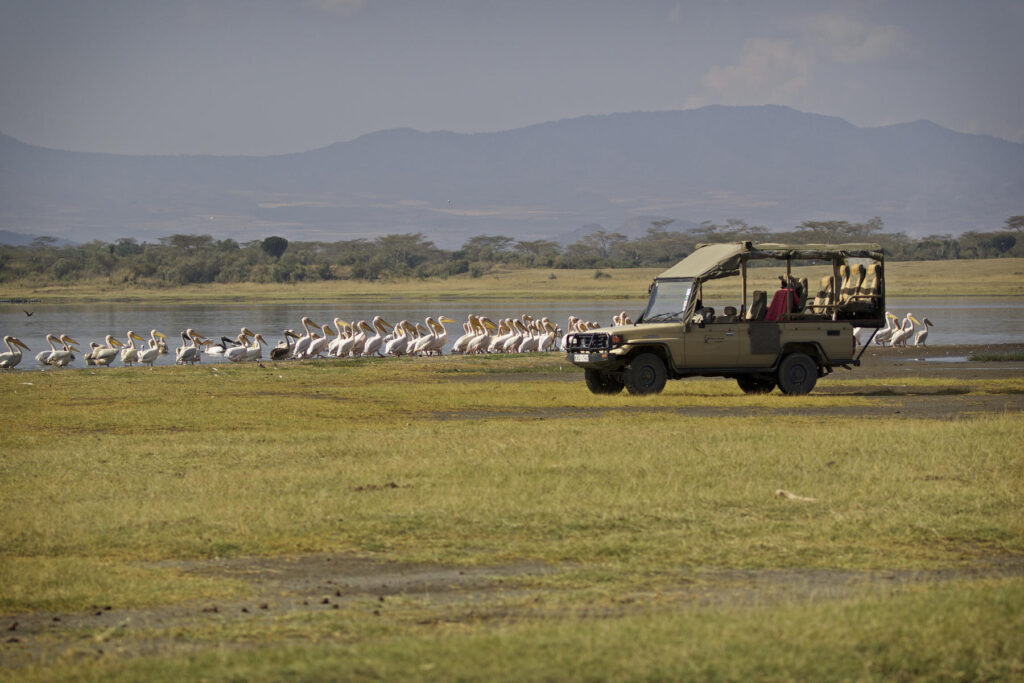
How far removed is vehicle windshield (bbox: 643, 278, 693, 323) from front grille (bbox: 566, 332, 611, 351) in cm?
108

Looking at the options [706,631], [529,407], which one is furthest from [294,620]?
[529,407]

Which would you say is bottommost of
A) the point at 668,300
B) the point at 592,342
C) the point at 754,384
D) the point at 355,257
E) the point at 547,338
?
the point at 754,384

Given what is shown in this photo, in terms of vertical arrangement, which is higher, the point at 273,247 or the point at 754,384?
the point at 273,247

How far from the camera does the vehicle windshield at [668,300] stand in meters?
20.2

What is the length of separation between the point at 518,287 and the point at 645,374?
247 ft

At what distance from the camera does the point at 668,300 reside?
67.4 feet

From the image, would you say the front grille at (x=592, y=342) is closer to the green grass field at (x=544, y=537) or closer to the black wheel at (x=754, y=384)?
the green grass field at (x=544, y=537)

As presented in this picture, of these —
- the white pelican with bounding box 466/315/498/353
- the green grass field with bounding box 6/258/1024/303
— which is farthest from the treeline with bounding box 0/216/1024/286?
the white pelican with bounding box 466/315/498/353

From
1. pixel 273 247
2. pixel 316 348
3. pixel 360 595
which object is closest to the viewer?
pixel 360 595

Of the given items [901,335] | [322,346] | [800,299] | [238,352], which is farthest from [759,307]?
[901,335]

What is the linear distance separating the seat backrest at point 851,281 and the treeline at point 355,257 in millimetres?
72026

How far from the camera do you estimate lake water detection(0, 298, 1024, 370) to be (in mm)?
45656

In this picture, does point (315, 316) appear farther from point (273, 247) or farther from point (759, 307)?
point (273, 247)

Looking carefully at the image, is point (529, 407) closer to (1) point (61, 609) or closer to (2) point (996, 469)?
(2) point (996, 469)
